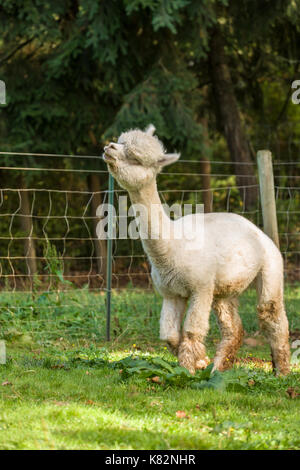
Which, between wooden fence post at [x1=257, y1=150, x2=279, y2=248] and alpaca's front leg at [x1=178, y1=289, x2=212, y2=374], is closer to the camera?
alpaca's front leg at [x1=178, y1=289, x2=212, y2=374]

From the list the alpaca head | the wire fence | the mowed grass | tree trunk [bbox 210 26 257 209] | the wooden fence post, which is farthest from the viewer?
tree trunk [bbox 210 26 257 209]

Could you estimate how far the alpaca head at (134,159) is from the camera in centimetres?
470

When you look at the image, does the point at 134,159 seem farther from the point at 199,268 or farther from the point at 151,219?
the point at 199,268

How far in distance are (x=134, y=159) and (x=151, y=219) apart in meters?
0.48

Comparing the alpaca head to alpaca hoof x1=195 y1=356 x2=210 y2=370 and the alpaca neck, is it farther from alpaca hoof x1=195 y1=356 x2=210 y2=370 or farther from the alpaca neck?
alpaca hoof x1=195 y1=356 x2=210 y2=370

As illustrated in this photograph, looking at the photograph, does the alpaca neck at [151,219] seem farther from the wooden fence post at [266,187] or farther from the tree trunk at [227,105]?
the tree trunk at [227,105]

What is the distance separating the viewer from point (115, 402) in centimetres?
437

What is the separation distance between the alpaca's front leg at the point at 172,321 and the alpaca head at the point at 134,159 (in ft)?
3.47

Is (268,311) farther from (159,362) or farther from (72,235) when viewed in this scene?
(72,235)

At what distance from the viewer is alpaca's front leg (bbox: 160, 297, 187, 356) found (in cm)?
516

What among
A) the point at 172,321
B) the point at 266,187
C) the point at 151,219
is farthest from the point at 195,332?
the point at 266,187

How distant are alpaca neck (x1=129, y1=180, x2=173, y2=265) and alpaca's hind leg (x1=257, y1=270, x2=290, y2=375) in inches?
47.1

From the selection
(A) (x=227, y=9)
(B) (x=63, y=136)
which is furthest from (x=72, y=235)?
(A) (x=227, y=9)

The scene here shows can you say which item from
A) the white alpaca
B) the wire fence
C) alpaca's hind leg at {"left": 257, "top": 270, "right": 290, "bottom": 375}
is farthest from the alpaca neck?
the wire fence
